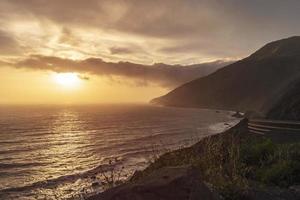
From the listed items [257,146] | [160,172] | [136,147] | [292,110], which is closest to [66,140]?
[136,147]

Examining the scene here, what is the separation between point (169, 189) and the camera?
520 centimetres

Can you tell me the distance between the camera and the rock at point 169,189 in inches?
203

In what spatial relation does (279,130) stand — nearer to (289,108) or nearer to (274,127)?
(274,127)

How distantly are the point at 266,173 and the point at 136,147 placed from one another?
4633 cm

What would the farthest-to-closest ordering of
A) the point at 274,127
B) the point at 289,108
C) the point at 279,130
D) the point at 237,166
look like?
the point at 289,108 < the point at 274,127 < the point at 279,130 < the point at 237,166

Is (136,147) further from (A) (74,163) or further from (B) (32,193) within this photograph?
(B) (32,193)

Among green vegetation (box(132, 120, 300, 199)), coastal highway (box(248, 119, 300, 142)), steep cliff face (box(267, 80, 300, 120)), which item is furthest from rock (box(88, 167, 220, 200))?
steep cliff face (box(267, 80, 300, 120))

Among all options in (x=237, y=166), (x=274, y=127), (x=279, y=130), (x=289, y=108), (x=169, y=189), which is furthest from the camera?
(x=289, y=108)

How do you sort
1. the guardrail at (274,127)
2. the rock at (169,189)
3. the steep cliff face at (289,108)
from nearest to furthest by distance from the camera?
the rock at (169,189)
the guardrail at (274,127)
the steep cliff face at (289,108)

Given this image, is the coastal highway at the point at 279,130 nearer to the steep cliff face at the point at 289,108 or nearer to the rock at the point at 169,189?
the rock at the point at 169,189

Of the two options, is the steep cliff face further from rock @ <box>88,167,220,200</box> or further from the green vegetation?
rock @ <box>88,167,220,200</box>

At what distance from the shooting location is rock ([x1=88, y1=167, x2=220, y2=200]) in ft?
16.9

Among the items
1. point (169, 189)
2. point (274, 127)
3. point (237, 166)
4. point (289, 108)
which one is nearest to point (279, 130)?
point (274, 127)

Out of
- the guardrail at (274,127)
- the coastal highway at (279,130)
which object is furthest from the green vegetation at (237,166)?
the guardrail at (274,127)
